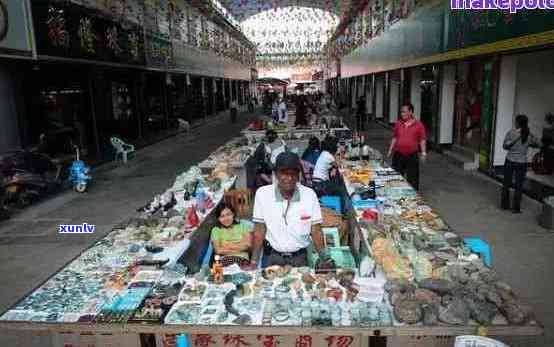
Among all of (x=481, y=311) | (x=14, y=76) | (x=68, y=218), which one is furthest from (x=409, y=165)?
(x=14, y=76)

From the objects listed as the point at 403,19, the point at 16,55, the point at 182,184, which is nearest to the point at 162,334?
the point at 182,184

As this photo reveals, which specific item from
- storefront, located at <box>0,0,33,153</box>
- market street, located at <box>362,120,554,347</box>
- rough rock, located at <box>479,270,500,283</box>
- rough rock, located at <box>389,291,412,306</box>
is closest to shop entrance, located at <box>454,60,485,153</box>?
market street, located at <box>362,120,554,347</box>

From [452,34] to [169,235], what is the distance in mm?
11603

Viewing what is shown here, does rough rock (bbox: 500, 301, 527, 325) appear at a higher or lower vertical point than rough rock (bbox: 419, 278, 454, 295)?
lower

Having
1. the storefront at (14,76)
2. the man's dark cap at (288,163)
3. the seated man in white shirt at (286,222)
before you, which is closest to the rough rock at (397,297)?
the seated man in white shirt at (286,222)

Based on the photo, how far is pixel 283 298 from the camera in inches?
140

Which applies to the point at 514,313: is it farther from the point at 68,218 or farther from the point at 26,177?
the point at 26,177

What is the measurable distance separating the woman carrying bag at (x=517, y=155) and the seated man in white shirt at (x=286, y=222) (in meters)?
5.65

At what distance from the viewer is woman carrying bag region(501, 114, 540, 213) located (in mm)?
8163

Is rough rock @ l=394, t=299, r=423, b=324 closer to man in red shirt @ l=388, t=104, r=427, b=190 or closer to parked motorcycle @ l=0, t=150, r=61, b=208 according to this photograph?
man in red shirt @ l=388, t=104, r=427, b=190

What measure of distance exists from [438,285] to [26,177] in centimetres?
1079

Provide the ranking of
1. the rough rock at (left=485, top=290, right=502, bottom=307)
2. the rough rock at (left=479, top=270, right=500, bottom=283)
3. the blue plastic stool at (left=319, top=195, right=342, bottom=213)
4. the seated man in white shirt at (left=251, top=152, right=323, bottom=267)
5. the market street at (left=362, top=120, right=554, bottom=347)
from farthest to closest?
the blue plastic stool at (left=319, top=195, right=342, bottom=213), the market street at (left=362, top=120, right=554, bottom=347), the seated man in white shirt at (left=251, top=152, right=323, bottom=267), the rough rock at (left=479, top=270, right=500, bottom=283), the rough rock at (left=485, top=290, right=502, bottom=307)

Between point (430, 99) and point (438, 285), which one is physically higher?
point (430, 99)

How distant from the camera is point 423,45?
1656cm
